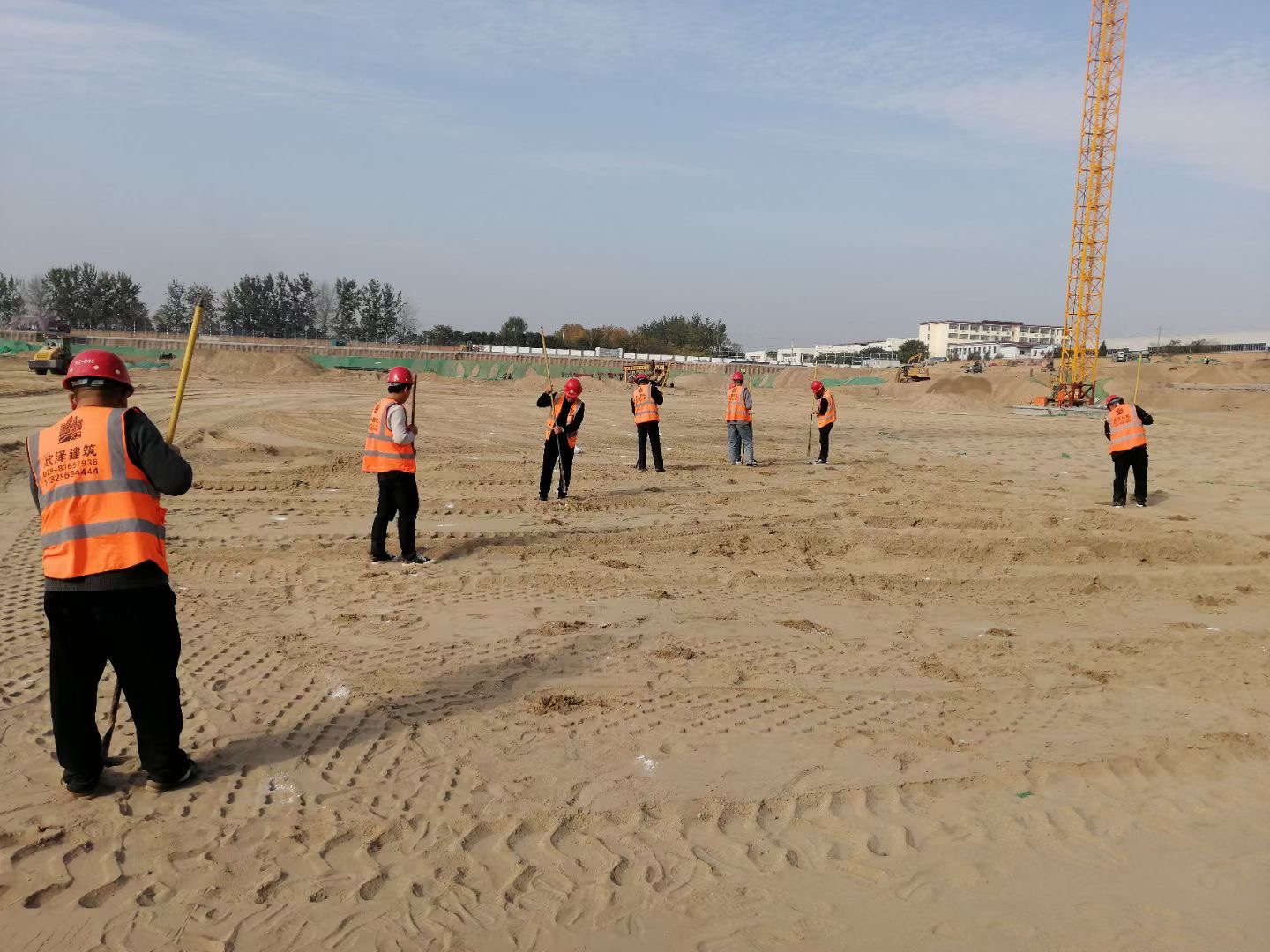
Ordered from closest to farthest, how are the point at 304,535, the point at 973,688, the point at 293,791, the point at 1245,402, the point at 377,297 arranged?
the point at 293,791
the point at 973,688
the point at 304,535
the point at 1245,402
the point at 377,297

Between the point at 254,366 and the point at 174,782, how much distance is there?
4436 centimetres

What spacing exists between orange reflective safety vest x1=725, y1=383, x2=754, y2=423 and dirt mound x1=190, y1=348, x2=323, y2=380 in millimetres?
31642

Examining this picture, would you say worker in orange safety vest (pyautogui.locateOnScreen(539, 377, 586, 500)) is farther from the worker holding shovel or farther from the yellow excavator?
the yellow excavator

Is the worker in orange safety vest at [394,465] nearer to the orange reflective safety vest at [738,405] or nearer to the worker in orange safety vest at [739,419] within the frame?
the worker in orange safety vest at [739,419]

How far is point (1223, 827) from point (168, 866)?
169 inches

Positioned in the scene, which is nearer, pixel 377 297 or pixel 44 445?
pixel 44 445

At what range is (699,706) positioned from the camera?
5.32 metres

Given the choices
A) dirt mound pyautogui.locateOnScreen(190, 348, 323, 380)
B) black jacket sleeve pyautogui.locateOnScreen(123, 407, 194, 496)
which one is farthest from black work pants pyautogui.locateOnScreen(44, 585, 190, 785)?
dirt mound pyautogui.locateOnScreen(190, 348, 323, 380)

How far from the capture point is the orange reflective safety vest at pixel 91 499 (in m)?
3.86

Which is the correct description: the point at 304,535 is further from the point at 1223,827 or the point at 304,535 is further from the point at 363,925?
the point at 1223,827

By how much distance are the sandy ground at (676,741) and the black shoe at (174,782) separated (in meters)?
0.07

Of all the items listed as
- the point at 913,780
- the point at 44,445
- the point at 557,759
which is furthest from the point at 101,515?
the point at 913,780

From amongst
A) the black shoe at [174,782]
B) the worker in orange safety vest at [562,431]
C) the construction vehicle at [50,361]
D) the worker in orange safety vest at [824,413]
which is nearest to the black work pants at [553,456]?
the worker in orange safety vest at [562,431]

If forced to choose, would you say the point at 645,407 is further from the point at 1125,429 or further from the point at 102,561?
the point at 102,561
